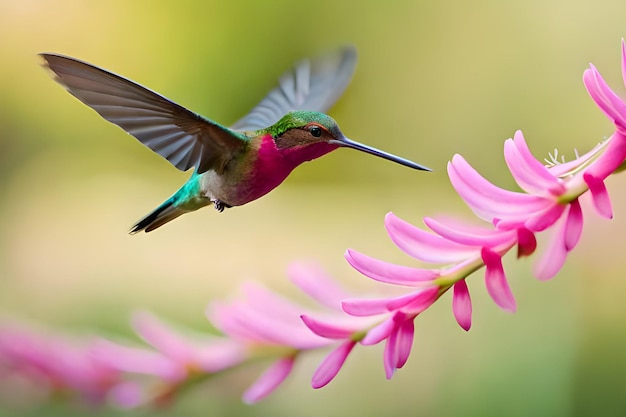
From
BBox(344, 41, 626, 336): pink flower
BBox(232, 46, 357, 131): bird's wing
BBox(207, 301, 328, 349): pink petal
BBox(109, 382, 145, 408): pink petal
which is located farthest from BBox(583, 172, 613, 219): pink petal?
BBox(109, 382, 145, 408): pink petal

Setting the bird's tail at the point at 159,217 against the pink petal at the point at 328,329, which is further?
the bird's tail at the point at 159,217

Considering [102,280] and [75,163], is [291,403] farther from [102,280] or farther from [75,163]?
[75,163]

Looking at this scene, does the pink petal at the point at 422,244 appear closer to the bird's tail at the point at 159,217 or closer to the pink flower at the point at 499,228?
the pink flower at the point at 499,228

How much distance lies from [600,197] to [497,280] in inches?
2.7

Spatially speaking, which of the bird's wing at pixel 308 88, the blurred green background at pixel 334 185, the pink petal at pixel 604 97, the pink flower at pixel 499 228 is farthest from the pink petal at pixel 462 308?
the blurred green background at pixel 334 185

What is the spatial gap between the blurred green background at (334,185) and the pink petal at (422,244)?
68cm

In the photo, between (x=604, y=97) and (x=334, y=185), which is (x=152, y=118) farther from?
(x=334, y=185)

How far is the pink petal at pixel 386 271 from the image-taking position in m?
0.42

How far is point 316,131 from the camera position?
568mm

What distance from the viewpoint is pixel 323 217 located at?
2518 mm

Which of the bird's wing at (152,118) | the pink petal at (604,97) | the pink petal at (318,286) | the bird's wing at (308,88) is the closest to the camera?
the pink petal at (604,97)

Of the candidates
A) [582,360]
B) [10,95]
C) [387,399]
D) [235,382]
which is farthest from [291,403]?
[10,95]

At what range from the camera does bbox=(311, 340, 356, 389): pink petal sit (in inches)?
18.3

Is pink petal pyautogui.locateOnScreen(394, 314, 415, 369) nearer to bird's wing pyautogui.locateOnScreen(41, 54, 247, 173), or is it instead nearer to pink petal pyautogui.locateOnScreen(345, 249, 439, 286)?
pink petal pyautogui.locateOnScreen(345, 249, 439, 286)
